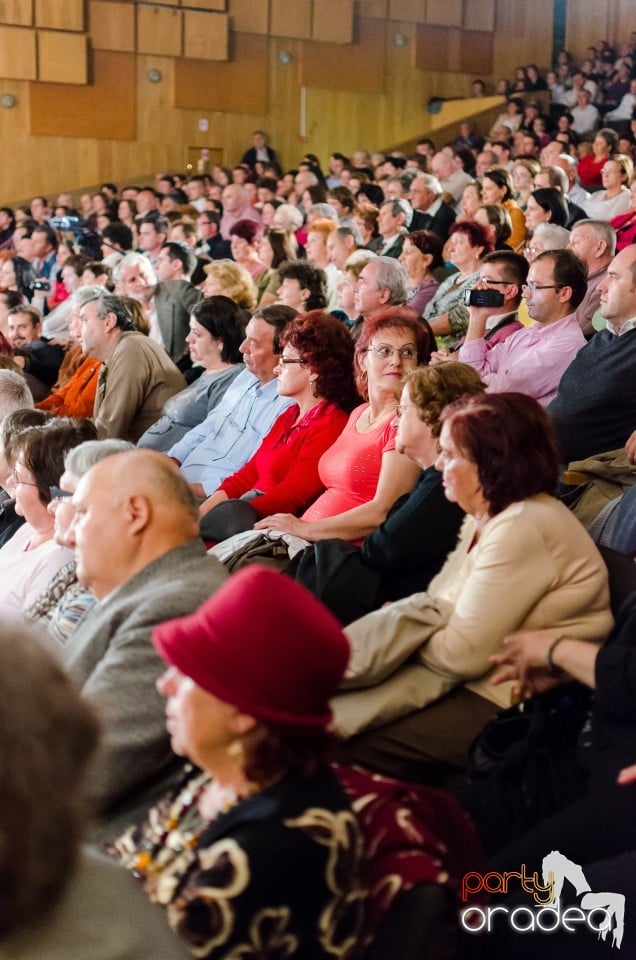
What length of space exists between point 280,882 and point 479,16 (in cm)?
1314

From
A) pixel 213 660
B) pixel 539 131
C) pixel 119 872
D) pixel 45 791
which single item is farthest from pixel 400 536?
pixel 539 131

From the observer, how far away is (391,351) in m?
2.81

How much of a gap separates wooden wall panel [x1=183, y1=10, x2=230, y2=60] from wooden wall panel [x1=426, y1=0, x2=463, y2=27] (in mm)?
2243

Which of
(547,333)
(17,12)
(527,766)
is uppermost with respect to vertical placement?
(17,12)

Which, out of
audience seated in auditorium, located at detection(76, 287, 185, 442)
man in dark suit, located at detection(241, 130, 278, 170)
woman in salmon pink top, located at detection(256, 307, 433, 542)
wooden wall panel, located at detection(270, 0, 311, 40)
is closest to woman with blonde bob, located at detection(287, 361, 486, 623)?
woman in salmon pink top, located at detection(256, 307, 433, 542)

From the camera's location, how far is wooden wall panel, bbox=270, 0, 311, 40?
40.0ft

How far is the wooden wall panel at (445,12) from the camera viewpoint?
12.7 meters

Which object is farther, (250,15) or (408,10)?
(408,10)

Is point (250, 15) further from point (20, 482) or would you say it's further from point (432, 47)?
point (20, 482)

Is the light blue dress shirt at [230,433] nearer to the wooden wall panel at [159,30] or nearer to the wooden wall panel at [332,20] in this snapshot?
the wooden wall panel at [159,30]

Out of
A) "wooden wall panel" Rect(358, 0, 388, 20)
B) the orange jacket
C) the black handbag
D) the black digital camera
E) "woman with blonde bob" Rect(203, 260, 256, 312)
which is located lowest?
the orange jacket

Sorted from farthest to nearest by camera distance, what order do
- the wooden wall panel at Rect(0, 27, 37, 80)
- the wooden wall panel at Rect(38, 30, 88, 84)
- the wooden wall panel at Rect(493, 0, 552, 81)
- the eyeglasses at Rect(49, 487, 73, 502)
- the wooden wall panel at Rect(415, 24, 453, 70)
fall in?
the wooden wall panel at Rect(493, 0, 552, 81), the wooden wall panel at Rect(415, 24, 453, 70), the wooden wall panel at Rect(38, 30, 88, 84), the wooden wall panel at Rect(0, 27, 37, 80), the eyeglasses at Rect(49, 487, 73, 502)

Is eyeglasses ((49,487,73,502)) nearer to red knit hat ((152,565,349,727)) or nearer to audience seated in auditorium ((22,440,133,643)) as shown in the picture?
audience seated in auditorium ((22,440,133,643))

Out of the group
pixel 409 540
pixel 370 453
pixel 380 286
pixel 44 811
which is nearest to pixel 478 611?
pixel 409 540
